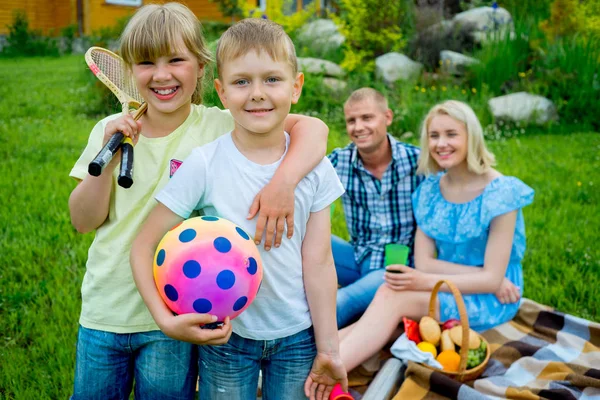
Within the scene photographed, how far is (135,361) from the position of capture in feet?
6.64

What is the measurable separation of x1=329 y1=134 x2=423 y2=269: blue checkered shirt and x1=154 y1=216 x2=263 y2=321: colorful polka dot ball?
Answer: 7.24 ft

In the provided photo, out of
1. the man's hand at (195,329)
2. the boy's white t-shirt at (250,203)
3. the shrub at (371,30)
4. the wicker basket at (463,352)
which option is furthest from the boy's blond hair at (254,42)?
the shrub at (371,30)

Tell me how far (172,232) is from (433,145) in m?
2.21

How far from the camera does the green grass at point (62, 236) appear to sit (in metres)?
3.19

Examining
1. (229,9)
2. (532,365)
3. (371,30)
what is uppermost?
(229,9)

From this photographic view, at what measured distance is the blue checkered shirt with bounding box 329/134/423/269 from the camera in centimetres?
378

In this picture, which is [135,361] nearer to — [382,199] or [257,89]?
[257,89]

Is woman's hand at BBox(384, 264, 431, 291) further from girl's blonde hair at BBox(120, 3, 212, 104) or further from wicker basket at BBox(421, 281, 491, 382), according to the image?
girl's blonde hair at BBox(120, 3, 212, 104)

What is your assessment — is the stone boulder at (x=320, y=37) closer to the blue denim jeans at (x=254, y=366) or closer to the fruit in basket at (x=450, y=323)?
the fruit in basket at (x=450, y=323)

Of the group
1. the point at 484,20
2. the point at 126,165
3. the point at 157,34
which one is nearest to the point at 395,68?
the point at 484,20

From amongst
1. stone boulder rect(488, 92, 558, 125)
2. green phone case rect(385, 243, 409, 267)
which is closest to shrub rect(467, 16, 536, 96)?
stone boulder rect(488, 92, 558, 125)

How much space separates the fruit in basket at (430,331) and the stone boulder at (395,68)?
658cm

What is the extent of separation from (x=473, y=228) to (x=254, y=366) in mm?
1909

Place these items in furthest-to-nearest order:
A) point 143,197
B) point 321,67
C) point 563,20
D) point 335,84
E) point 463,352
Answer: point 563,20, point 321,67, point 335,84, point 463,352, point 143,197
